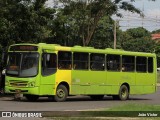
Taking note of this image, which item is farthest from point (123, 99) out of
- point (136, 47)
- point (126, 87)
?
point (136, 47)

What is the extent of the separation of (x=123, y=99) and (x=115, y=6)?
7761mm

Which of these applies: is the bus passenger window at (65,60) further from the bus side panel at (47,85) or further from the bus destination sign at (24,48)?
the bus destination sign at (24,48)

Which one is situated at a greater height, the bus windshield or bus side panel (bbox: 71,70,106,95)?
the bus windshield

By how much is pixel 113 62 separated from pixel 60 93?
4215 mm

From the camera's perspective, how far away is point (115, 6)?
32.5m

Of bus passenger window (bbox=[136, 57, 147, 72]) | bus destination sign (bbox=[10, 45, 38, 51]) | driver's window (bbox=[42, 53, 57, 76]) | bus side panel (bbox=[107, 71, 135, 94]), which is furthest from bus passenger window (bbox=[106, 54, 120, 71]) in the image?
bus destination sign (bbox=[10, 45, 38, 51])

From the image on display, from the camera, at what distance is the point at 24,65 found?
74.7 feet

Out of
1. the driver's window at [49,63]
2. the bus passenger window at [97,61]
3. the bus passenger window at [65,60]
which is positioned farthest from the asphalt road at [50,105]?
the bus passenger window at [97,61]

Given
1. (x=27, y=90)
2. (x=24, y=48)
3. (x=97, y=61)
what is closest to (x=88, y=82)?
(x=97, y=61)

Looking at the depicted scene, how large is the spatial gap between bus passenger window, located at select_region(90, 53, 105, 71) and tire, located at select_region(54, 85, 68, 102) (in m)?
2.26

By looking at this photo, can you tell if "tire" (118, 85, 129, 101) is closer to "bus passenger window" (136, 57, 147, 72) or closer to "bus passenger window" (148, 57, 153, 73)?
"bus passenger window" (136, 57, 147, 72)

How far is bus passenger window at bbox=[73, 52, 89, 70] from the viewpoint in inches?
958

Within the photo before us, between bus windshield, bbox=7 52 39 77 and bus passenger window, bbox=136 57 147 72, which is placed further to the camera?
bus passenger window, bbox=136 57 147 72

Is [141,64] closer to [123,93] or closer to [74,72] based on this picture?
[123,93]
